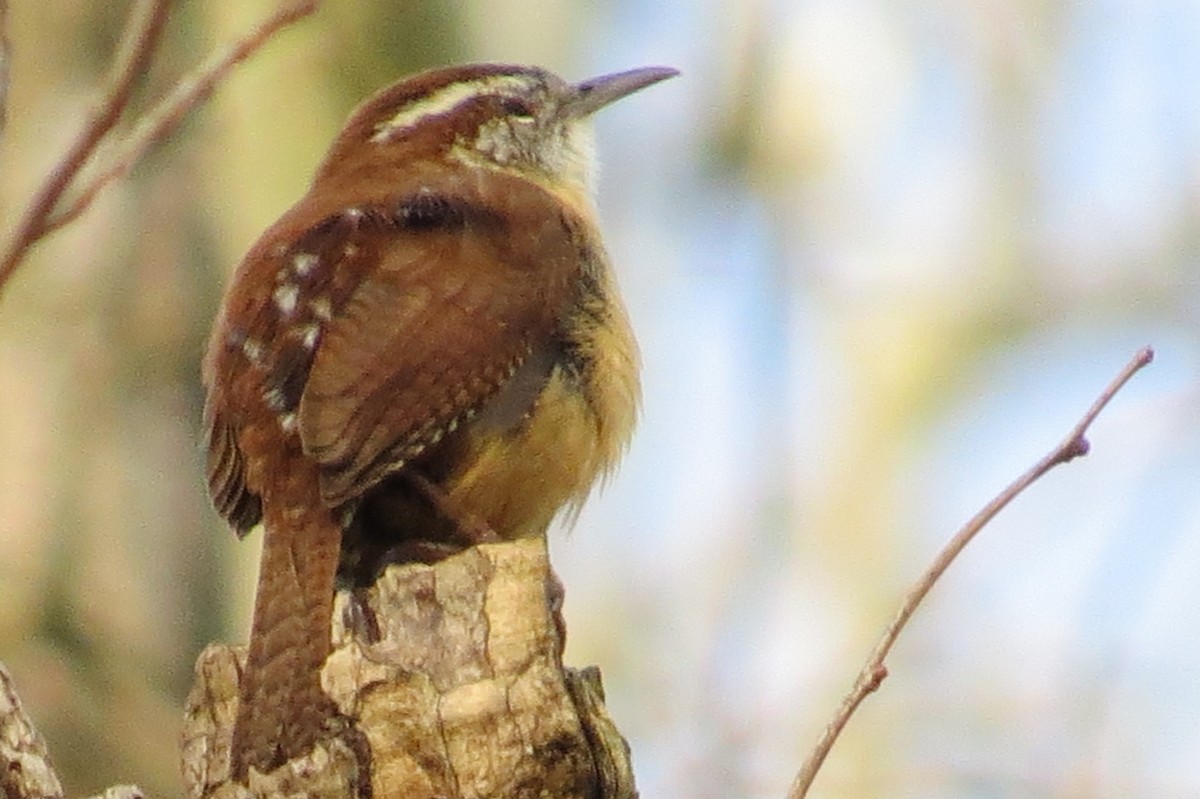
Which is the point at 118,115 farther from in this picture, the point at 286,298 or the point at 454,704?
the point at 286,298

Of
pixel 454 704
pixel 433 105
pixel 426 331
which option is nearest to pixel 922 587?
pixel 454 704

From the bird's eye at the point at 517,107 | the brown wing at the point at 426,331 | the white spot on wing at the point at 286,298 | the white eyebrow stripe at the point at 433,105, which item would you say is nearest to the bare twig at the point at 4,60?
the brown wing at the point at 426,331

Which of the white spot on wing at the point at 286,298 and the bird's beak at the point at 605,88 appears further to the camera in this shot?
the bird's beak at the point at 605,88

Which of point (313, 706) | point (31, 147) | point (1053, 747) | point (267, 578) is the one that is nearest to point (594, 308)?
point (267, 578)

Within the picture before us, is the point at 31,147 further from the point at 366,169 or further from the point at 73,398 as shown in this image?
the point at 366,169

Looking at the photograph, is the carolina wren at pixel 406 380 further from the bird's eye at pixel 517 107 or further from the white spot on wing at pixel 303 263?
the bird's eye at pixel 517 107

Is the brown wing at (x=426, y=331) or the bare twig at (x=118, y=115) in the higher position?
the bare twig at (x=118, y=115)

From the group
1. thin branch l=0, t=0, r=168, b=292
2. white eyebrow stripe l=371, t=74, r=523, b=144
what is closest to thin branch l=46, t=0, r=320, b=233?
thin branch l=0, t=0, r=168, b=292
